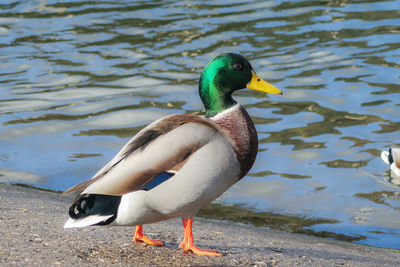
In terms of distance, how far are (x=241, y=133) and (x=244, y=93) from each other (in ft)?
18.3

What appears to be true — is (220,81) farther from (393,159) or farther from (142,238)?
(393,159)

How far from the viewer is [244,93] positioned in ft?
32.1

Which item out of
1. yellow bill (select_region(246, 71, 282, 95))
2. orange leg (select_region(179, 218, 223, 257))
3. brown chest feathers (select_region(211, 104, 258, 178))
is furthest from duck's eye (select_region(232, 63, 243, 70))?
orange leg (select_region(179, 218, 223, 257))

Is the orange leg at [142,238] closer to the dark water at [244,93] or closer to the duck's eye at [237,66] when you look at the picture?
the duck's eye at [237,66]

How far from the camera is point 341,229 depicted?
247 inches

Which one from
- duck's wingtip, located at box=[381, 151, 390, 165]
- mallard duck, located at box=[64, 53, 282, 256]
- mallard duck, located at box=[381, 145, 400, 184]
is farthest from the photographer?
duck's wingtip, located at box=[381, 151, 390, 165]

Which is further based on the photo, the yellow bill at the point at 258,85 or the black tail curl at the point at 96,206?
the yellow bill at the point at 258,85

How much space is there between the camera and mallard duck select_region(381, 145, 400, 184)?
7152 millimetres

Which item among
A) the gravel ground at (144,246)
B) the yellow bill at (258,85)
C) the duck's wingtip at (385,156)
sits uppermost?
the yellow bill at (258,85)

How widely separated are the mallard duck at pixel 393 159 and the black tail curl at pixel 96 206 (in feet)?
12.1

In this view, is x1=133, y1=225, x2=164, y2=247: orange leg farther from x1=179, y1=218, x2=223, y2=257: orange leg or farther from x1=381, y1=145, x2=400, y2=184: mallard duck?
x1=381, y1=145, x2=400, y2=184: mallard duck

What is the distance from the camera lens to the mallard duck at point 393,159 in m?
7.15

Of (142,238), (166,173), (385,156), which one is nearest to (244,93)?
(385,156)

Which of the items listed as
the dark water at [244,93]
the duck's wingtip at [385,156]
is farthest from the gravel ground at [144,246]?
the duck's wingtip at [385,156]
